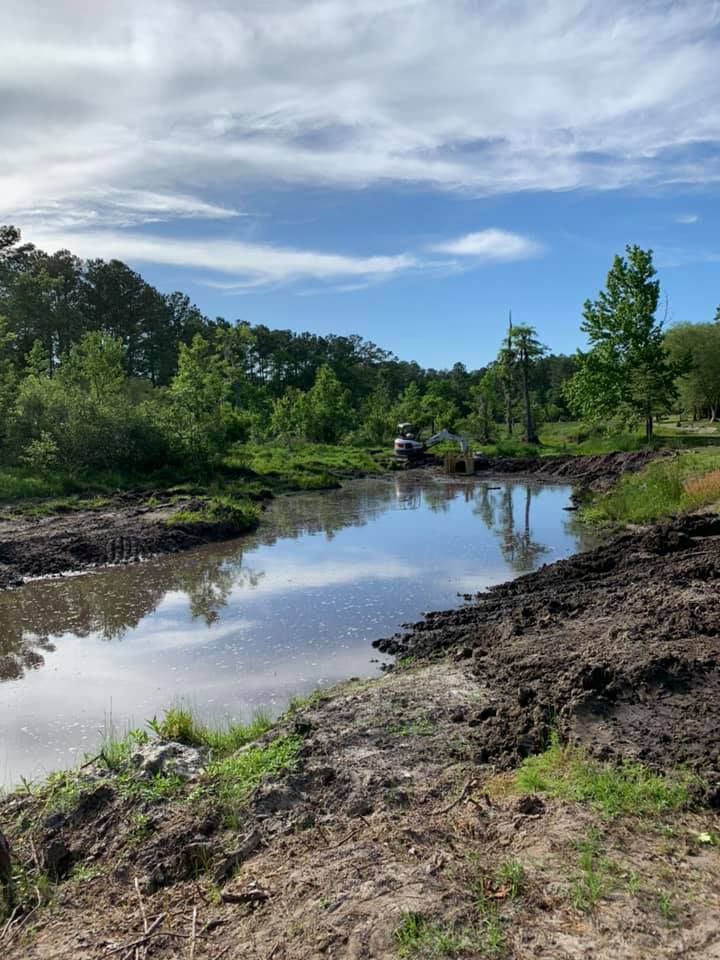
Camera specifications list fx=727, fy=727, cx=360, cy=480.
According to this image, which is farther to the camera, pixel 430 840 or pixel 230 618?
pixel 230 618

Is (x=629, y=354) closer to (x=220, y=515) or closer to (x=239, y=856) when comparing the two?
(x=220, y=515)

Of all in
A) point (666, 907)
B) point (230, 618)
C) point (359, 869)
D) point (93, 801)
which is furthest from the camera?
point (230, 618)

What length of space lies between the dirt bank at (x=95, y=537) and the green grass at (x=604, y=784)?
13.2 metres

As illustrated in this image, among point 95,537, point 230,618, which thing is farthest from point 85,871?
point 95,537

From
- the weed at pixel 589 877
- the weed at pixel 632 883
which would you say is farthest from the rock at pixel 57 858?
the weed at pixel 632 883

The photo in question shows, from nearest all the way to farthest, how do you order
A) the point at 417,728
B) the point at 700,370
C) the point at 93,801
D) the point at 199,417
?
the point at 93,801
the point at 417,728
the point at 199,417
the point at 700,370

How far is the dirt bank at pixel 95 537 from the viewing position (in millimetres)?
16828

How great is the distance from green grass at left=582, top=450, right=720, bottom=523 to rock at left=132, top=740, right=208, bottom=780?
15490 mm

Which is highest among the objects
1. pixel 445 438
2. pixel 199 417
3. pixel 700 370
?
pixel 700 370

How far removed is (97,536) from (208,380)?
26.0 m

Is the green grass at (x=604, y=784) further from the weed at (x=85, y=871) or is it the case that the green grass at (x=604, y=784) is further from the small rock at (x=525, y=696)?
the weed at (x=85, y=871)

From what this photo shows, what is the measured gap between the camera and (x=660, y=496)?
20391 mm

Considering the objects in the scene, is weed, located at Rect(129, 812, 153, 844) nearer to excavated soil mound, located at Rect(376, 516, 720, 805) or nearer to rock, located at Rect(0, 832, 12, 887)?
rock, located at Rect(0, 832, 12, 887)

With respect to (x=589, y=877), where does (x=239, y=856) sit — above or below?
below
